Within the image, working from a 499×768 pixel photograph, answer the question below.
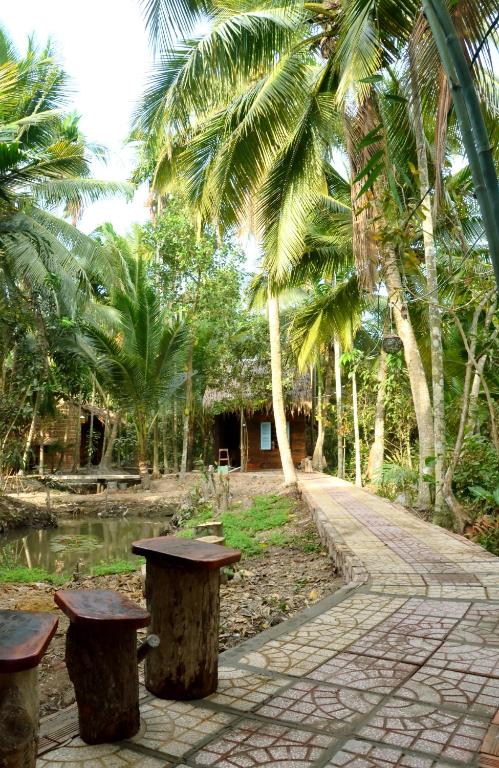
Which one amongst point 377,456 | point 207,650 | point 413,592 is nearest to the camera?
point 207,650

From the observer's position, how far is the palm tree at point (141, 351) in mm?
15664

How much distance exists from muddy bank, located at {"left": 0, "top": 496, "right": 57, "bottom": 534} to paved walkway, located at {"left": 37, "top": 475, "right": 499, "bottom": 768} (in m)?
8.92

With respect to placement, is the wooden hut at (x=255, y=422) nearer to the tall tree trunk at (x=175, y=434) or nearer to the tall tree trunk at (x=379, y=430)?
the tall tree trunk at (x=175, y=434)

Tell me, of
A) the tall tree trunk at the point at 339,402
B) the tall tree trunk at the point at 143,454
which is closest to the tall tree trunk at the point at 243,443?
the tall tree trunk at the point at 143,454

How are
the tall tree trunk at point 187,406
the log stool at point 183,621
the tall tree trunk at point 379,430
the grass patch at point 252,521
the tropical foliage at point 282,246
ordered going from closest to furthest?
1. the log stool at point 183,621
2. the tropical foliage at point 282,246
3. the grass patch at point 252,521
4. the tall tree trunk at point 379,430
5. the tall tree trunk at point 187,406

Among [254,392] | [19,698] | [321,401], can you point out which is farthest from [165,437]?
[19,698]

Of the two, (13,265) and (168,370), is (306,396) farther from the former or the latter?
(13,265)

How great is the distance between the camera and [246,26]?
25.0 ft

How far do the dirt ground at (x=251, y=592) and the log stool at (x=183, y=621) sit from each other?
35.2 inches

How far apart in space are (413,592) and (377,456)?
9067 mm

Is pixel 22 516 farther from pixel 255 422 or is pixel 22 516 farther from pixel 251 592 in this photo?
pixel 255 422

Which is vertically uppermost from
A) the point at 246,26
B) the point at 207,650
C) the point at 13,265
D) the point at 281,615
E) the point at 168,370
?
the point at 246,26

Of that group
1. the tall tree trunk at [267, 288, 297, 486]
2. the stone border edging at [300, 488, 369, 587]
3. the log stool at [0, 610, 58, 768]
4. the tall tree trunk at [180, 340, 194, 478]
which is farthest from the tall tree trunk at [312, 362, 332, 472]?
the log stool at [0, 610, 58, 768]

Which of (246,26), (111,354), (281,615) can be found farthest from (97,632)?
(111,354)
